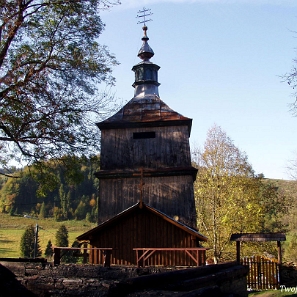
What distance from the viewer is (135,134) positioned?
810 inches

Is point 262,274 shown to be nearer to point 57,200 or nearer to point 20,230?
point 20,230

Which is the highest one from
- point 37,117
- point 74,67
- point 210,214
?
point 74,67

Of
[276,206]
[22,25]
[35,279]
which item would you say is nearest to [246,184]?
[276,206]

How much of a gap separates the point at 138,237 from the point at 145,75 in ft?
36.9

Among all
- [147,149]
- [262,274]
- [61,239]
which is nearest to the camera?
[262,274]

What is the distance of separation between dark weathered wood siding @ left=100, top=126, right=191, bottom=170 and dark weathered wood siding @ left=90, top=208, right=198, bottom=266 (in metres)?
3.39

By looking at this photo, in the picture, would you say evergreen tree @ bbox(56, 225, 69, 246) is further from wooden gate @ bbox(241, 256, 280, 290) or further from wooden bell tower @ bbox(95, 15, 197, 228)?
wooden gate @ bbox(241, 256, 280, 290)

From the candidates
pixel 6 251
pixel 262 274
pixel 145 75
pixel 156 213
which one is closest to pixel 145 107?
pixel 145 75

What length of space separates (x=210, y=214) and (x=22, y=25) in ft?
65.2

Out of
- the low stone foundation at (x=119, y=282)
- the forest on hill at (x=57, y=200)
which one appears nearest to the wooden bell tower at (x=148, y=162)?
the low stone foundation at (x=119, y=282)

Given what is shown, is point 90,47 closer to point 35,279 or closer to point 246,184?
point 35,279

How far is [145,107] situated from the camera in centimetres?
2175

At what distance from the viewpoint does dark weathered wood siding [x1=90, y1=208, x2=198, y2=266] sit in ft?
55.0

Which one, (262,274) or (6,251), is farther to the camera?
(6,251)
